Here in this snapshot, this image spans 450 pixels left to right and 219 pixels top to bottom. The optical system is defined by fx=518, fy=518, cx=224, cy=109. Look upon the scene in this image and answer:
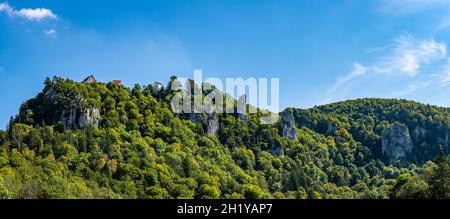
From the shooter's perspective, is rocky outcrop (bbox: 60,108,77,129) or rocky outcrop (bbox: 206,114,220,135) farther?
rocky outcrop (bbox: 206,114,220,135)

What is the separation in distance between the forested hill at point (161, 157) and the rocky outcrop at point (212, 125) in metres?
0.33

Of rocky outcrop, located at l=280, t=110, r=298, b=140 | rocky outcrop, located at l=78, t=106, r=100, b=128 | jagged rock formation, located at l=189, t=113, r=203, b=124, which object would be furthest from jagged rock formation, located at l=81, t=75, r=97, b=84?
rocky outcrop, located at l=280, t=110, r=298, b=140

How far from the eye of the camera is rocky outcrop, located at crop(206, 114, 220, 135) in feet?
513

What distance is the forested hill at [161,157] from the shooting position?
277 ft

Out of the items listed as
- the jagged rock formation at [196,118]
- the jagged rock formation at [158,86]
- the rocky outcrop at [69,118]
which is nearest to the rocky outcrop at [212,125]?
the jagged rock formation at [196,118]

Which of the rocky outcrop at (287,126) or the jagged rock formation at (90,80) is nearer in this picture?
the jagged rock formation at (90,80)

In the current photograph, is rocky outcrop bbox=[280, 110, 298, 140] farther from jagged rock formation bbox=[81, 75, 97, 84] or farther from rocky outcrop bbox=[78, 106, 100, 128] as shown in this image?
rocky outcrop bbox=[78, 106, 100, 128]

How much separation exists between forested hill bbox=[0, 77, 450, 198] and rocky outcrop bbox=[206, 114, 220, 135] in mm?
329

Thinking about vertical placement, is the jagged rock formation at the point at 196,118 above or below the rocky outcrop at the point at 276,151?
above

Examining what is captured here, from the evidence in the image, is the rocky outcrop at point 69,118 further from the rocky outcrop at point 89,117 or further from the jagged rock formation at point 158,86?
the jagged rock formation at point 158,86

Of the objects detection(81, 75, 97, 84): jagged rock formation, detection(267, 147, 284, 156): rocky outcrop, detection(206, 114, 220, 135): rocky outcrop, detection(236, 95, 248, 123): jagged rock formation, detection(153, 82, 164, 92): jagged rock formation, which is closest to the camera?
detection(81, 75, 97, 84): jagged rock formation
